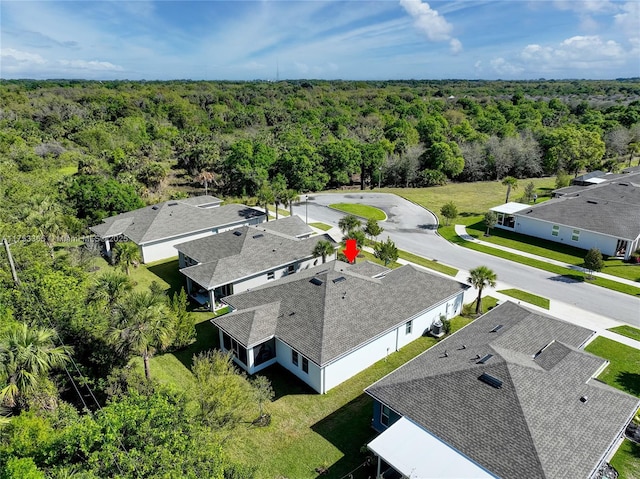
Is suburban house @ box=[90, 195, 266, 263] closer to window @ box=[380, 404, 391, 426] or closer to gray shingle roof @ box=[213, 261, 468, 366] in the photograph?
gray shingle roof @ box=[213, 261, 468, 366]

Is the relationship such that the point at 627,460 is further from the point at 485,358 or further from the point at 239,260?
the point at 239,260

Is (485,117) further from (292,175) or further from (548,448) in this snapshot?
(548,448)

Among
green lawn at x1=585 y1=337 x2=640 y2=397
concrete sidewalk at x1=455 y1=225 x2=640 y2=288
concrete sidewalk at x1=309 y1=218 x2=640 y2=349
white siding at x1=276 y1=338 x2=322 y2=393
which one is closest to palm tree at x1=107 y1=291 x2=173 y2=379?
white siding at x1=276 y1=338 x2=322 y2=393

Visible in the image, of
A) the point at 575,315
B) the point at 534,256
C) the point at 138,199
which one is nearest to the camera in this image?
the point at 575,315

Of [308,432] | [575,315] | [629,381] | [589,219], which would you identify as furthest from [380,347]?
[589,219]

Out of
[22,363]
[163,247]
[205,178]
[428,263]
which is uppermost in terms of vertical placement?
[205,178]

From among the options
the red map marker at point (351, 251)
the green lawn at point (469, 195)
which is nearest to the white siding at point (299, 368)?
the red map marker at point (351, 251)

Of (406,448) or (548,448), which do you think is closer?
(548,448)

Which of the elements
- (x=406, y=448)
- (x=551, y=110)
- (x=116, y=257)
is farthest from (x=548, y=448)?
(x=551, y=110)
